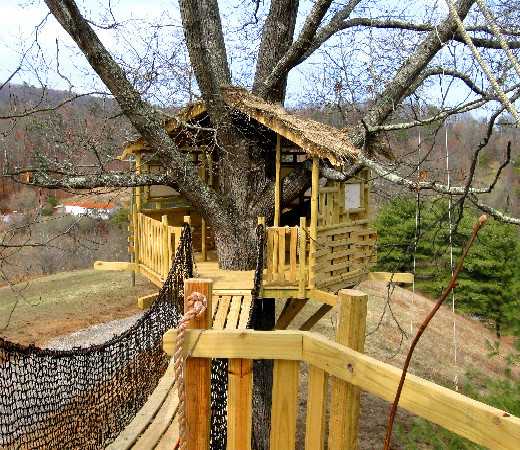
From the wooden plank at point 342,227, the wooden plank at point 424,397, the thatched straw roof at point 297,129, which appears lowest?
the wooden plank at point 424,397

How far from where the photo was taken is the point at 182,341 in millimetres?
1962

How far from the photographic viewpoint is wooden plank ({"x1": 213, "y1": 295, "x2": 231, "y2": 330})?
5512 millimetres

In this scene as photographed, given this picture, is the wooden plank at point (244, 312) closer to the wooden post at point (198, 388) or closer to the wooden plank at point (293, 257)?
the wooden plank at point (293, 257)

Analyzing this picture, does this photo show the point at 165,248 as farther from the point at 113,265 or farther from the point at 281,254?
the point at 113,265

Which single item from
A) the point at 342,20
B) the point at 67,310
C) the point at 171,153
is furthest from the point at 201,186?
the point at 67,310

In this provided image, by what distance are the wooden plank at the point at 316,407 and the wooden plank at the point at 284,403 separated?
6 cm

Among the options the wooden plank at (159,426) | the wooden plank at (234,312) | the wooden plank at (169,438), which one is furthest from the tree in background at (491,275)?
the wooden plank at (169,438)

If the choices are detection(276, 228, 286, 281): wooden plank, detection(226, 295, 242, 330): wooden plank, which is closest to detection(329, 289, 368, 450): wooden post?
detection(226, 295, 242, 330): wooden plank

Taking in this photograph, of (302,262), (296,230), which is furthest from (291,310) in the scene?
(296,230)

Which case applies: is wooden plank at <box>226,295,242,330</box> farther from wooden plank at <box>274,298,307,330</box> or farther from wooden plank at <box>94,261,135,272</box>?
wooden plank at <box>94,261,135,272</box>

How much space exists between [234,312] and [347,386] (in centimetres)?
400

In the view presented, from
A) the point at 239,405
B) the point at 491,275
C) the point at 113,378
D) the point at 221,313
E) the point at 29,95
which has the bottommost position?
the point at 491,275

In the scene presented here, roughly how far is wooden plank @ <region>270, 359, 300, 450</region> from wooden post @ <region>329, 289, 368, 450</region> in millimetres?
161

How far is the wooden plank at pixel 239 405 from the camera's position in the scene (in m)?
2.08
